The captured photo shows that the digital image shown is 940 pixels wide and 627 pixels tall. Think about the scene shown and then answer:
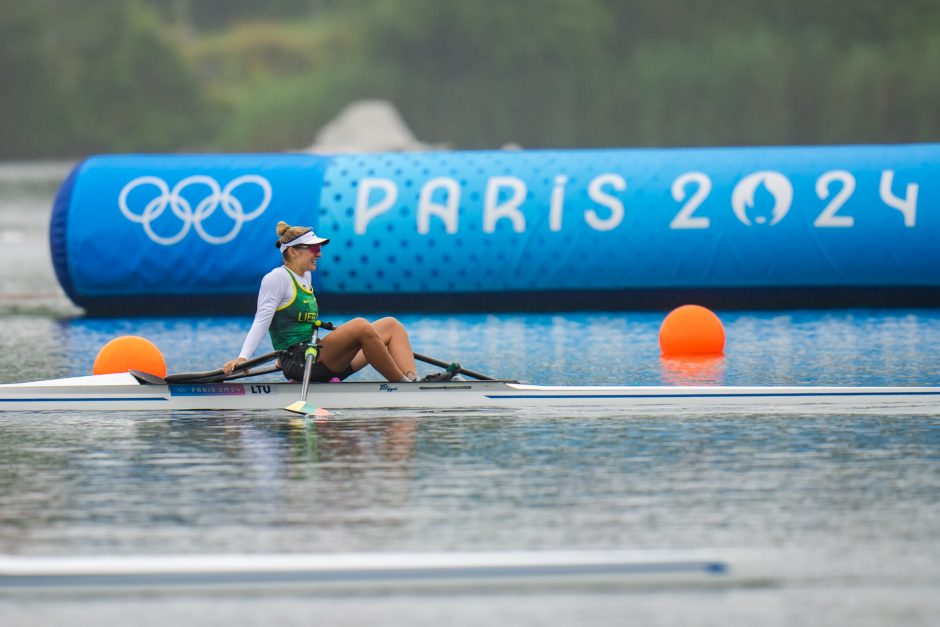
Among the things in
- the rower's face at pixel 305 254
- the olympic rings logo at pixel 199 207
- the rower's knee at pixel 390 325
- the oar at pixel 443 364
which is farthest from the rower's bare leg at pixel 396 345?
the olympic rings logo at pixel 199 207

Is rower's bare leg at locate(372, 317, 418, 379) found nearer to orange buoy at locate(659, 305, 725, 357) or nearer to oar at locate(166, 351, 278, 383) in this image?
oar at locate(166, 351, 278, 383)

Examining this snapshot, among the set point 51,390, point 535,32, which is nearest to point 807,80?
point 535,32

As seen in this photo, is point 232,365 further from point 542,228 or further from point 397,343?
point 542,228

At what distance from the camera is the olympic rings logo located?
17.3 m

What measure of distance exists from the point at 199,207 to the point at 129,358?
16.5 ft

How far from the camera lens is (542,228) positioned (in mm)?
17328

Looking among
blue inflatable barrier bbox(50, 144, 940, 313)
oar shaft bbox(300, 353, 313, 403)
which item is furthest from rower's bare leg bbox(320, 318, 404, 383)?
blue inflatable barrier bbox(50, 144, 940, 313)

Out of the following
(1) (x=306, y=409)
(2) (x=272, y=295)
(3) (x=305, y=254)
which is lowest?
(1) (x=306, y=409)

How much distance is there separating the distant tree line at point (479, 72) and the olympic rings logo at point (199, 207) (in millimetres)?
56087

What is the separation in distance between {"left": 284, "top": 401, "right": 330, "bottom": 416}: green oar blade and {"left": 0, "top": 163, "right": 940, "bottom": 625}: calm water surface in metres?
0.12

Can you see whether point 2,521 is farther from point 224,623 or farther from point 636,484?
point 636,484

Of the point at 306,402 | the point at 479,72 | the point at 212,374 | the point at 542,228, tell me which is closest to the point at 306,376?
the point at 306,402

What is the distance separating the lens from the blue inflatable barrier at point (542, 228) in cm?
1714

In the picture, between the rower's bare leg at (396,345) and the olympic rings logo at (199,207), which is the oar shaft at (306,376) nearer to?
the rower's bare leg at (396,345)
